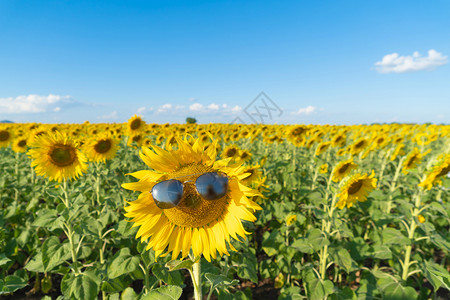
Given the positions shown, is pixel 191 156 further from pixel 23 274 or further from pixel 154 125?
pixel 154 125

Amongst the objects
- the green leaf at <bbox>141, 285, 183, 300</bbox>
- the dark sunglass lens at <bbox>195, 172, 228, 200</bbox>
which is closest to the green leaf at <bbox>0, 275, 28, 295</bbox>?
the green leaf at <bbox>141, 285, 183, 300</bbox>

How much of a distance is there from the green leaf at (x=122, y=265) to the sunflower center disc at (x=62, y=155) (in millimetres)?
1961

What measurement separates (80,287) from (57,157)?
2.08 meters

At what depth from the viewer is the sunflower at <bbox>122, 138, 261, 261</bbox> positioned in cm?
149

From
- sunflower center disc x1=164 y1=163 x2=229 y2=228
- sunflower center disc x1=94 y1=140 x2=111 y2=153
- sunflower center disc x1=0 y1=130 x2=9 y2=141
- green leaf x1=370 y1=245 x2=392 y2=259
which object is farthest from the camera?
sunflower center disc x1=0 y1=130 x2=9 y2=141

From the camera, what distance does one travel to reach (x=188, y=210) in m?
1.47

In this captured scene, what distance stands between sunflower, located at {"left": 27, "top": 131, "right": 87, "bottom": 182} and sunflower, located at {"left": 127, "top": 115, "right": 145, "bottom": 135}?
375cm

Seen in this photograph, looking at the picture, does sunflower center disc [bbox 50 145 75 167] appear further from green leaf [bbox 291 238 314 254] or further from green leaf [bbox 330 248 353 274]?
green leaf [bbox 330 248 353 274]

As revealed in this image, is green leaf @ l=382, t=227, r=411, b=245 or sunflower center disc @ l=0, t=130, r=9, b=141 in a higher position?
sunflower center disc @ l=0, t=130, r=9, b=141

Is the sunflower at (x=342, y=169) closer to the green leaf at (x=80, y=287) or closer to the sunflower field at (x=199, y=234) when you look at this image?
the sunflower field at (x=199, y=234)

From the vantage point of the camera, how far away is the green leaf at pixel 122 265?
2.30 meters

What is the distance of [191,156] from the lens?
1577 mm

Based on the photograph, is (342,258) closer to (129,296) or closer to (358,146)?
(129,296)

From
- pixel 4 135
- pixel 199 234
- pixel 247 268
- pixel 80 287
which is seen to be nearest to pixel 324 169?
pixel 247 268
